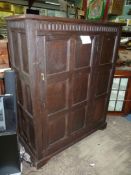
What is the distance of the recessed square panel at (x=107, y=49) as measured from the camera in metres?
1.68

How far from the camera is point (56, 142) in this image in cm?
165

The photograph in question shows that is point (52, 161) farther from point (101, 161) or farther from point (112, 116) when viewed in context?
point (112, 116)

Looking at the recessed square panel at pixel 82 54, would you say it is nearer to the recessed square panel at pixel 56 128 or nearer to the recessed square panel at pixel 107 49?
the recessed square panel at pixel 107 49

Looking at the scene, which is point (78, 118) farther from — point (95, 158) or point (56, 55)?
point (56, 55)

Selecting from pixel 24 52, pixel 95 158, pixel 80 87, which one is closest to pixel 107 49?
pixel 80 87

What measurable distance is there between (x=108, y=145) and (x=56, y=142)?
74 centimetres

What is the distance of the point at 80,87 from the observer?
1.62 meters

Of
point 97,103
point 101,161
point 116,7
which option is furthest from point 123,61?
point 101,161

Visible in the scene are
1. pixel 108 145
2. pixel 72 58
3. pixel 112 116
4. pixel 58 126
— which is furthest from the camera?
pixel 112 116

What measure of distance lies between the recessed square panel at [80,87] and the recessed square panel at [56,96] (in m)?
0.13

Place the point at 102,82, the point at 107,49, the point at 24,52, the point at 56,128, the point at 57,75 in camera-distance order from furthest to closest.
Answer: the point at 102,82
the point at 107,49
the point at 56,128
the point at 57,75
the point at 24,52

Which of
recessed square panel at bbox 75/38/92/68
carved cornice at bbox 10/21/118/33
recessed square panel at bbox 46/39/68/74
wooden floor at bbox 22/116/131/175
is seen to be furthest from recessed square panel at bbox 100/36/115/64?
wooden floor at bbox 22/116/131/175

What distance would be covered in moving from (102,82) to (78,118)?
542 mm

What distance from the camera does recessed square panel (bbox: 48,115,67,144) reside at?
1.52 metres
